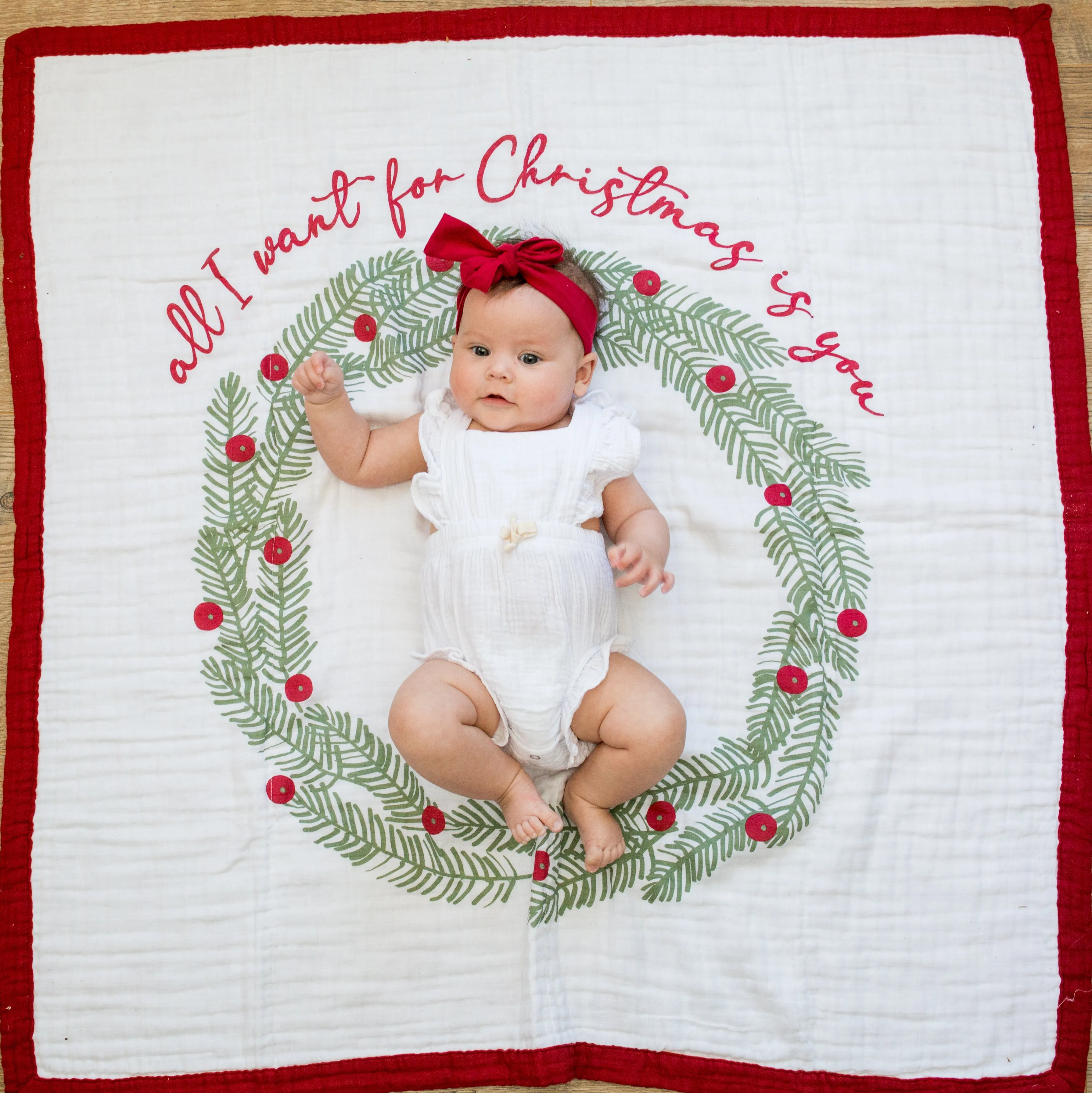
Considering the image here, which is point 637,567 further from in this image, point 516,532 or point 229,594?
point 229,594

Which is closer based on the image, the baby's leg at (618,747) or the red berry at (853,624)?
the baby's leg at (618,747)

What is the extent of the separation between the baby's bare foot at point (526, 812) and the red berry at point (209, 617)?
1.39 ft

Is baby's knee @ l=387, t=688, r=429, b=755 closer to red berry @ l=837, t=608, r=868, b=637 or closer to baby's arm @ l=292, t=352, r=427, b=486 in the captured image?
baby's arm @ l=292, t=352, r=427, b=486

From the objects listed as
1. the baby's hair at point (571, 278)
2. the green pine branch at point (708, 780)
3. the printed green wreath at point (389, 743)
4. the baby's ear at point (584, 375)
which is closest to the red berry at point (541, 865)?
the printed green wreath at point (389, 743)

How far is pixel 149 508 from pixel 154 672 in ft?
0.69

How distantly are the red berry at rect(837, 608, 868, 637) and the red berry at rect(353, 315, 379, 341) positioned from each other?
2.29 feet

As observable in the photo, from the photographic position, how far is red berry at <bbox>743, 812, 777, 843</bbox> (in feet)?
3.95

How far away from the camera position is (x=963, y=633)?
1.25 meters

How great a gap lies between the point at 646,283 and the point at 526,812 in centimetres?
68

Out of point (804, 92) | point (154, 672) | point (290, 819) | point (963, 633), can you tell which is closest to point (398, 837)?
point (290, 819)

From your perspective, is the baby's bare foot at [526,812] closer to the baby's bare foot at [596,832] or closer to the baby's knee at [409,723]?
the baby's bare foot at [596,832]

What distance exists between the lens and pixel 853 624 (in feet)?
4.07

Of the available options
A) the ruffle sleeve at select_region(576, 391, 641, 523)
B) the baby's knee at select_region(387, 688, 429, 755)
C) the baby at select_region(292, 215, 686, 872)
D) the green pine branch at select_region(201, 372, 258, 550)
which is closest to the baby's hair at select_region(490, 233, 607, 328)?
the baby at select_region(292, 215, 686, 872)

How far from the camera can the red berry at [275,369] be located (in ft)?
4.20
